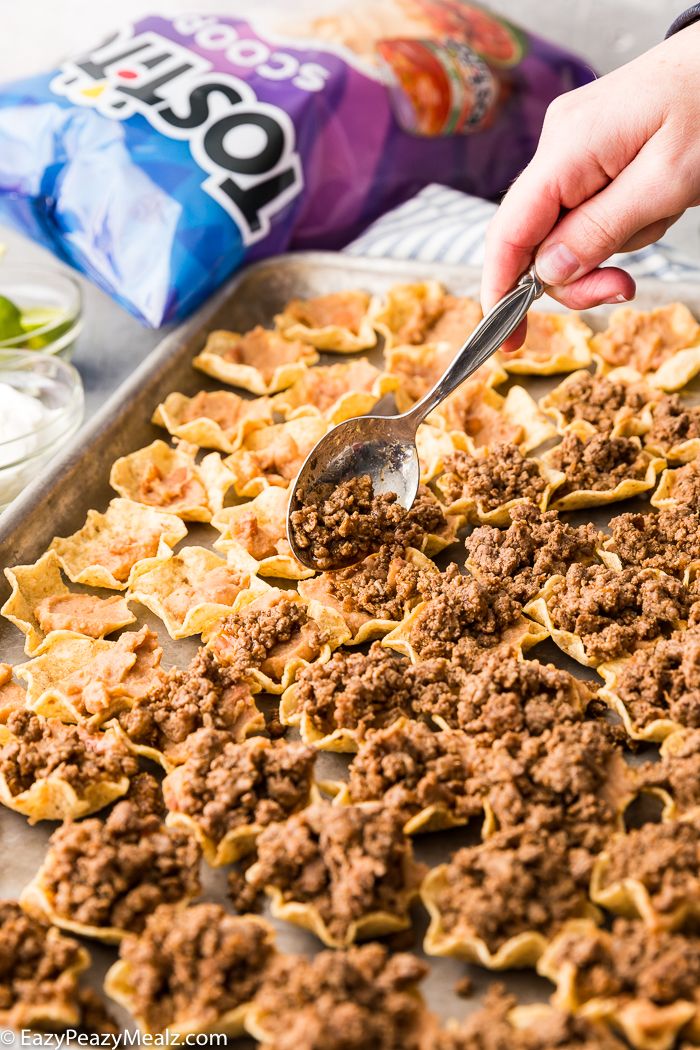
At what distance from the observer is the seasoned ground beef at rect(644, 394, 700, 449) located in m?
3.37

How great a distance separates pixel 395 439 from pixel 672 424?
94 cm

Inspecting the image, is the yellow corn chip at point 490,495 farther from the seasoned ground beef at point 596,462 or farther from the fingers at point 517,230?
the fingers at point 517,230

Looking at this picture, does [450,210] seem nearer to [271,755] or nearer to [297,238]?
[297,238]

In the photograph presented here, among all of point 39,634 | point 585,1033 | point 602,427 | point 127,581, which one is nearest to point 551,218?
point 602,427

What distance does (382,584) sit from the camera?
2.92m

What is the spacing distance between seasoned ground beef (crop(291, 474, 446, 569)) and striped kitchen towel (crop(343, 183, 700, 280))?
5.19 ft

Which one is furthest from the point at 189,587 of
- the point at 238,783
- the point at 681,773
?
the point at 681,773

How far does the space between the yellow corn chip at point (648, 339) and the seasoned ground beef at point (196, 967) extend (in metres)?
2.47

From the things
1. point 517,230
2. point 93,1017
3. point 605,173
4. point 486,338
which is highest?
point 605,173

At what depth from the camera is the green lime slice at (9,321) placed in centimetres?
407

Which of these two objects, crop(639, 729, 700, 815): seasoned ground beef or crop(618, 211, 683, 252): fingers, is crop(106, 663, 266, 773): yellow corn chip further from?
crop(618, 211, 683, 252): fingers

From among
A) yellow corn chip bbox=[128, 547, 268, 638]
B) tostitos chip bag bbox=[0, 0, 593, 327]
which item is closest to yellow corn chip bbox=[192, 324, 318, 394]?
tostitos chip bag bbox=[0, 0, 593, 327]

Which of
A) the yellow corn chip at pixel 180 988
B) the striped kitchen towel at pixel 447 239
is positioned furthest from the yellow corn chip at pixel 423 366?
the yellow corn chip at pixel 180 988

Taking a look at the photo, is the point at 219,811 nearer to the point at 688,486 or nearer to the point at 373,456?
the point at 373,456
